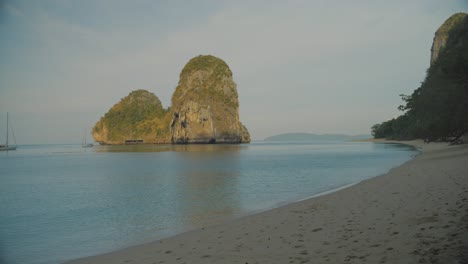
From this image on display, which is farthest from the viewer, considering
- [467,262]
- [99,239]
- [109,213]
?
[109,213]

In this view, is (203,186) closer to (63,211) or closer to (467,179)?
(63,211)

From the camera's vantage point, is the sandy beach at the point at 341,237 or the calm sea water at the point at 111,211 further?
the calm sea water at the point at 111,211

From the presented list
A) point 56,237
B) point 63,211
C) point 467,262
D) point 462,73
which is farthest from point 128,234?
point 462,73

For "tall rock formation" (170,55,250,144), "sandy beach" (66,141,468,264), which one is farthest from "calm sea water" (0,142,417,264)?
"tall rock formation" (170,55,250,144)

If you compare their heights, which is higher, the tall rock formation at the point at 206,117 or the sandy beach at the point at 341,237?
the tall rock formation at the point at 206,117

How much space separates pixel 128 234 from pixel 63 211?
7.27m

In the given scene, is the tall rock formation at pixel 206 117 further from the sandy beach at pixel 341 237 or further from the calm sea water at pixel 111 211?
the sandy beach at pixel 341 237

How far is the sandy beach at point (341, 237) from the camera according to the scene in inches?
253

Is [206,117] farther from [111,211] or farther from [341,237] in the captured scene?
[341,237]

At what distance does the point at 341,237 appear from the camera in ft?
26.4

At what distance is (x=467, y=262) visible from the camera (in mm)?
5230

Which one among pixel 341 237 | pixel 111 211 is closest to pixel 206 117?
pixel 111 211

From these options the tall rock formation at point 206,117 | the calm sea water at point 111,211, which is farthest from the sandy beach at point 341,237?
the tall rock formation at point 206,117

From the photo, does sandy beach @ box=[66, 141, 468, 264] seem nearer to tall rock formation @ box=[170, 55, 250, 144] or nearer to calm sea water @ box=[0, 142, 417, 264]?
calm sea water @ box=[0, 142, 417, 264]
